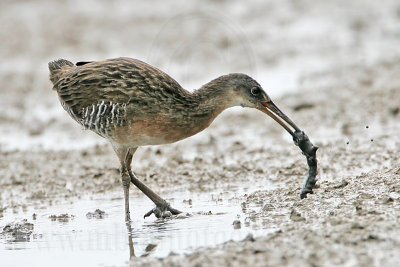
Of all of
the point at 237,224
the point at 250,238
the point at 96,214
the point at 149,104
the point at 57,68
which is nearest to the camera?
the point at 250,238

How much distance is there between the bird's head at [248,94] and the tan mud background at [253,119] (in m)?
0.92

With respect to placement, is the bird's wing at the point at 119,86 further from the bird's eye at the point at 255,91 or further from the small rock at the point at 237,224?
the small rock at the point at 237,224

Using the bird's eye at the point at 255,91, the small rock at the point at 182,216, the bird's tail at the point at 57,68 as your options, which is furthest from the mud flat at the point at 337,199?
the bird's tail at the point at 57,68

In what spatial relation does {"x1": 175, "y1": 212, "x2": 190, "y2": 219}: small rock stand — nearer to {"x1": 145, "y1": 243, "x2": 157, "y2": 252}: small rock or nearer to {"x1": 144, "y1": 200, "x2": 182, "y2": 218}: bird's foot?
{"x1": 144, "y1": 200, "x2": 182, "y2": 218}: bird's foot

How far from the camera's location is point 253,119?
1470 centimetres

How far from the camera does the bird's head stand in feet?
31.0

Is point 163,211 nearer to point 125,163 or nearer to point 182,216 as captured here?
point 182,216

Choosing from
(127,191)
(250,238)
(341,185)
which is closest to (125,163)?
(127,191)

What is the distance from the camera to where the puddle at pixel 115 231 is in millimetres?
7852

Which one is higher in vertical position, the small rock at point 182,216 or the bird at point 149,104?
the bird at point 149,104

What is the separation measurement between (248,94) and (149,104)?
1058 millimetres

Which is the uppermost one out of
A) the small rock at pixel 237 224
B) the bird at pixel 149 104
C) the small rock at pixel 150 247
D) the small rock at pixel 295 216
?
the bird at pixel 149 104

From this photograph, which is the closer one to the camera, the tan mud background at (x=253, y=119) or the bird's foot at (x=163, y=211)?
the tan mud background at (x=253, y=119)

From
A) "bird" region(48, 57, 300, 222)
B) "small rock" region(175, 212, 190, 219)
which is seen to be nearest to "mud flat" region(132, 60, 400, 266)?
"small rock" region(175, 212, 190, 219)
